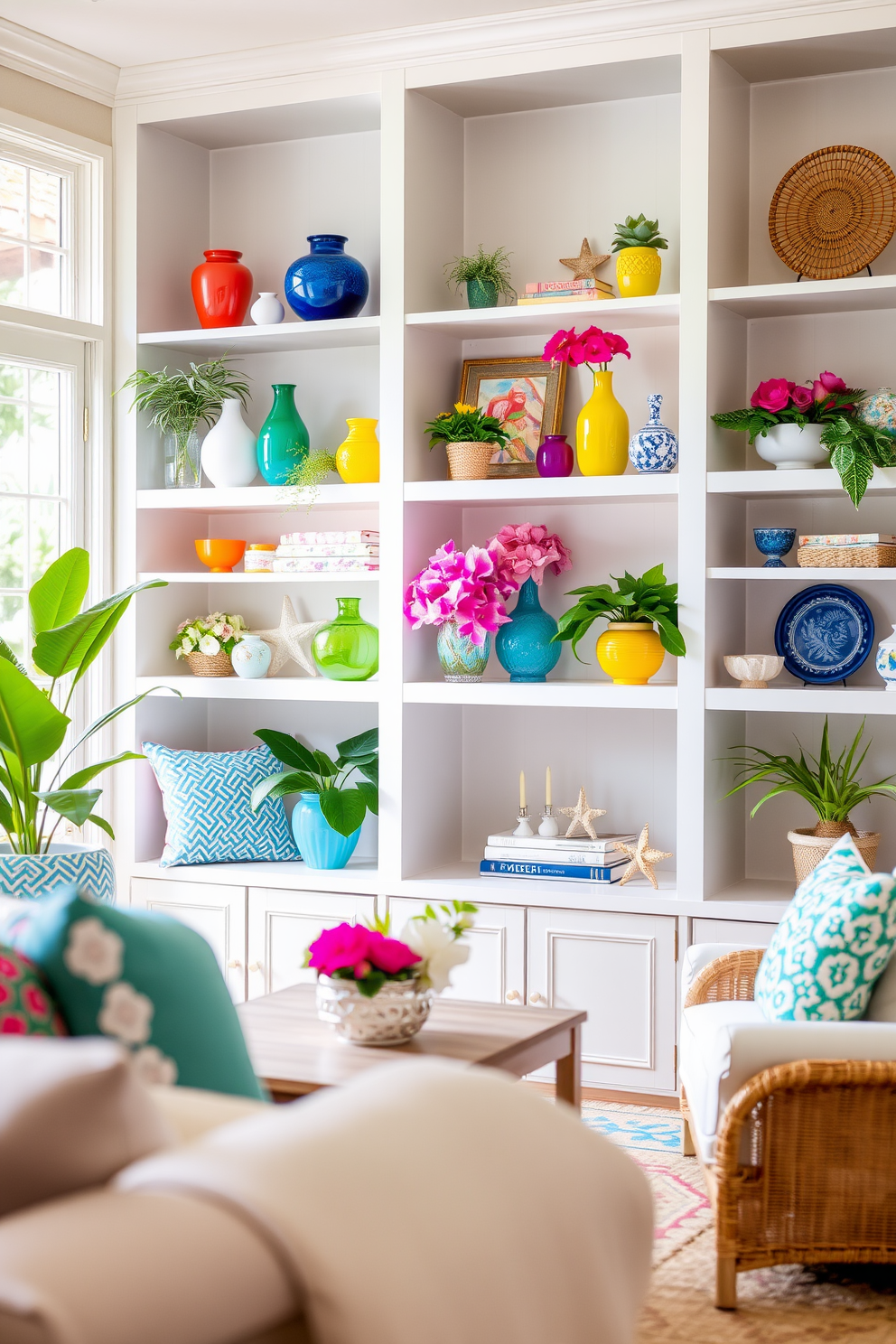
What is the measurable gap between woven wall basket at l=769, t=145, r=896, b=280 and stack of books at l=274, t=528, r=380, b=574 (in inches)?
55.0

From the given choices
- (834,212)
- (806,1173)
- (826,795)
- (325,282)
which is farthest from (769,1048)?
(325,282)

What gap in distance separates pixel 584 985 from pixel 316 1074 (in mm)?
1592

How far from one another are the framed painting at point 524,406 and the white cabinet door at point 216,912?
4.79 ft

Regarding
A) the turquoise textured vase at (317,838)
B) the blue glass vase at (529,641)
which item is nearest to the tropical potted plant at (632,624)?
the blue glass vase at (529,641)

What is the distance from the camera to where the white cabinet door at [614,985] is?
384cm

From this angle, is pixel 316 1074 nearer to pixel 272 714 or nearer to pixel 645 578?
pixel 645 578

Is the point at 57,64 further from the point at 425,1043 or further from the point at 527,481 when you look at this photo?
the point at 425,1043

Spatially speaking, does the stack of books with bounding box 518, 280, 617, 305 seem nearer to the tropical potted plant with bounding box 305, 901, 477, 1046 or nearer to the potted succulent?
the potted succulent

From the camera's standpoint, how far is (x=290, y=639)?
14.9ft

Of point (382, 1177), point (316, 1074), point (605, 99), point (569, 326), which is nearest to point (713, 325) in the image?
point (569, 326)

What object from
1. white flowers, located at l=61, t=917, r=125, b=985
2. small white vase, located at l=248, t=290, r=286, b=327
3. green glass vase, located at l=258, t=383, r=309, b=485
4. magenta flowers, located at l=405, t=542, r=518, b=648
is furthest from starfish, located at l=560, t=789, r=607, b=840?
white flowers, located at l=61, t=917, r=125, b=985

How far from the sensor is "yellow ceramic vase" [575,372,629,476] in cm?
400

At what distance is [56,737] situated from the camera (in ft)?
12.3

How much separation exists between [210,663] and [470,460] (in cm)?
107
